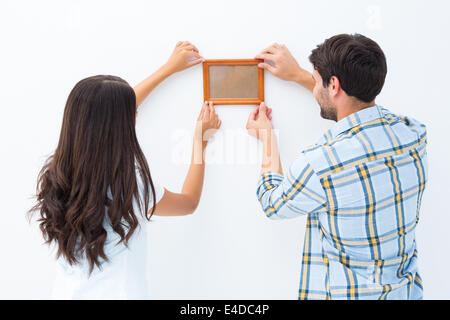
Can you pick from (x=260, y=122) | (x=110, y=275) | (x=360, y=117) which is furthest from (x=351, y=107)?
(x=110, y=275)

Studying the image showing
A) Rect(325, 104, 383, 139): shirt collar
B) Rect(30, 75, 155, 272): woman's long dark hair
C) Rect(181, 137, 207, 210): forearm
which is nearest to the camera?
Rect(30, 75, 155, 272): woman's long dark hair

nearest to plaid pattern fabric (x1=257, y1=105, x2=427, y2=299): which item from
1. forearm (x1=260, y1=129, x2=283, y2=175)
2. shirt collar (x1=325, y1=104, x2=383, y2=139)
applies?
shirt collar (x1=325, y1=104, x2=383, y2=139)

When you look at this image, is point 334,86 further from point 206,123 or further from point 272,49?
point 206,123

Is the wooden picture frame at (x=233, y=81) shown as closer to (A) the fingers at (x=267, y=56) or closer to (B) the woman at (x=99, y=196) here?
(A) the fingers at (x=267, y=56)

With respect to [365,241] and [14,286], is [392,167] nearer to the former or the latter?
[365,241]

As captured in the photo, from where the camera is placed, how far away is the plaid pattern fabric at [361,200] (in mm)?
897

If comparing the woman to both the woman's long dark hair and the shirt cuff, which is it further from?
the shirt cuff

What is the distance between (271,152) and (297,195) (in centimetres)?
30

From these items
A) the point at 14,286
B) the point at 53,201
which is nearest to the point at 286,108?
the point at 53,201

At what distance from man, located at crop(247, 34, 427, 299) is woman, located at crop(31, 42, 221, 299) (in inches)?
13.7

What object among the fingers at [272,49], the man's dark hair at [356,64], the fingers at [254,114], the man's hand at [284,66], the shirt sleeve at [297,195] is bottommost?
the shirt sleeve at [297,195]

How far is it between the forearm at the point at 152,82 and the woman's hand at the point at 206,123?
155mm

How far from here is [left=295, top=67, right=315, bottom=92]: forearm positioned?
3.87 feet

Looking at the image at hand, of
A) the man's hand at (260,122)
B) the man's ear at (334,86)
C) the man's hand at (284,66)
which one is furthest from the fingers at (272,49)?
the man's ear at (334,86)
